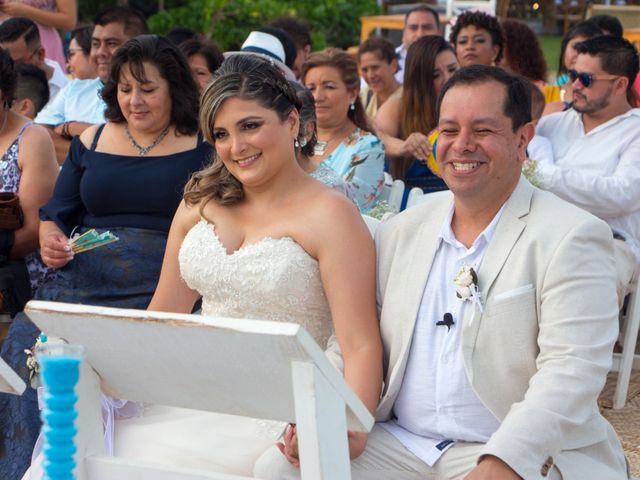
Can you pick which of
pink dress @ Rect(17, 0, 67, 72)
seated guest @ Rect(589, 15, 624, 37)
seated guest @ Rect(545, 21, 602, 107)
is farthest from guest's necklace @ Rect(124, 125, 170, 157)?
seated guest @ Rect(589, 15, 624, 37)

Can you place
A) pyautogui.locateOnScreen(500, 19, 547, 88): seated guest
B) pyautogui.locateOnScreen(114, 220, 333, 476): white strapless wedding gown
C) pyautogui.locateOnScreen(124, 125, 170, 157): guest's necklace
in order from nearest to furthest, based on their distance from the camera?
pyautogui.locateOnScreen(114, 220, 333, 476): white strapless wedding gown, pyautogui.locateOnScreen(124, 125, 170, 157): guest's necklace, pyautogui.locateOnScreen(500, 19, 547, 88): seated guest

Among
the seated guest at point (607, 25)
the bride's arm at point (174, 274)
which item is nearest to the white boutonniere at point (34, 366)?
the bride's arm at point (174, 274)

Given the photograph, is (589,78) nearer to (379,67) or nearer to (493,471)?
(379,67)

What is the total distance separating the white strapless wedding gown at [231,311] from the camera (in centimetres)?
312

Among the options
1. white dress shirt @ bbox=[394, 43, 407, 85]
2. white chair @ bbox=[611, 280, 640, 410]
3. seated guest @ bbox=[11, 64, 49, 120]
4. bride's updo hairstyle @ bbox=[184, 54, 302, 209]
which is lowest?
white chair @ bbox=[611, 280, 640, 410]

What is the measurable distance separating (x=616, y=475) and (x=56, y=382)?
67.3 inches

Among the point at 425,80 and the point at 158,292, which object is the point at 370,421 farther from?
the point at 425,80

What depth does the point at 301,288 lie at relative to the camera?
129 inches

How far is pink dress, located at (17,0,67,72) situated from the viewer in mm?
8203

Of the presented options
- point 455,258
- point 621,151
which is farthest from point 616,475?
point 621,151

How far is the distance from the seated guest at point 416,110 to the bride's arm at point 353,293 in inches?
127

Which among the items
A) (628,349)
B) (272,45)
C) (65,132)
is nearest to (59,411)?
(628,349)

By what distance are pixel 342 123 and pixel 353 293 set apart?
9.93 ft

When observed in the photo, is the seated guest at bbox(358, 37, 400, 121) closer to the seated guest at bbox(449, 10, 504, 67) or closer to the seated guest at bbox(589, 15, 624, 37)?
the seated guest at bbox(449, 10, 504, 67)
